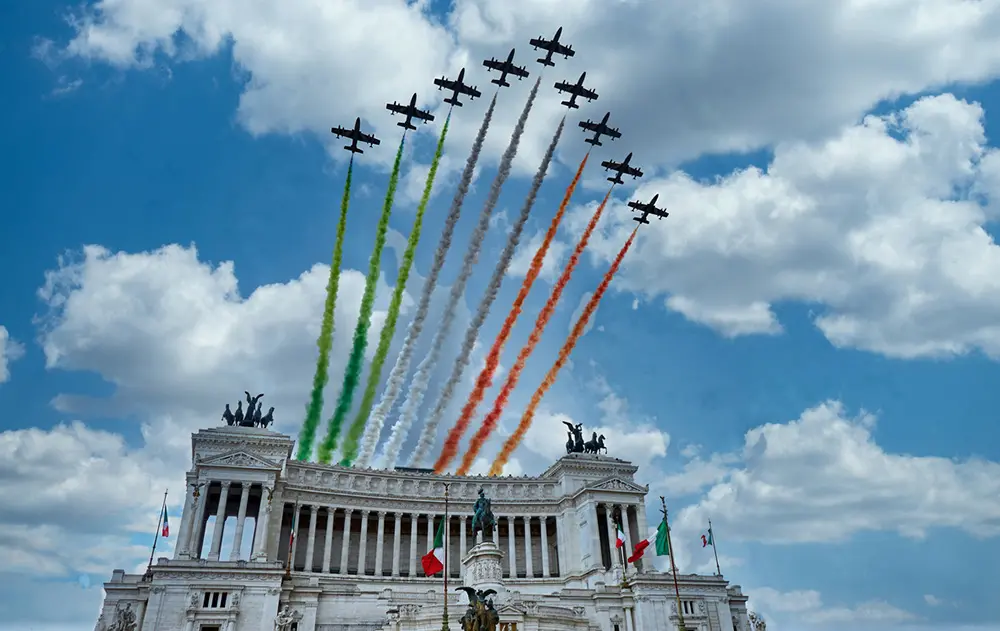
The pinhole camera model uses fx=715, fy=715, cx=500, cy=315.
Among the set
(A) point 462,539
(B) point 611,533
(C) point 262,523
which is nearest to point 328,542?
(C) point 262,523

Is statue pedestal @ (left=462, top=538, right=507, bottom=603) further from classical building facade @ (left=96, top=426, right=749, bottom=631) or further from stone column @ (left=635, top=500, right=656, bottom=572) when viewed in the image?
stone column @ (left=635, top=500, right=656, bottom=572)

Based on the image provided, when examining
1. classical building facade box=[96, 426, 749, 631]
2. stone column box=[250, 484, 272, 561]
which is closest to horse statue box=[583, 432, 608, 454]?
classical building facade box=[96, 426, 749, 631]

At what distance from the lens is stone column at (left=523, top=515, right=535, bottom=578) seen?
88775 millimetres

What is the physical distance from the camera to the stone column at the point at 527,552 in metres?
88.8

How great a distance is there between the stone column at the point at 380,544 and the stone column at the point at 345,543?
11.3 feet

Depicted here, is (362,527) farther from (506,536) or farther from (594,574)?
(594,574)

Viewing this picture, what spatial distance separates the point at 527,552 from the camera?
89250 mm

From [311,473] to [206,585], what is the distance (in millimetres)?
24365

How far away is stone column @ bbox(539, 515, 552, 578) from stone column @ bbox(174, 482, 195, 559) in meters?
41.4

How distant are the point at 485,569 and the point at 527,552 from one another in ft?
89.8

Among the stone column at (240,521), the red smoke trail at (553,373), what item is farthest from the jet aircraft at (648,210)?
the stone column at (240,521)

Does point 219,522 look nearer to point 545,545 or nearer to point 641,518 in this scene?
point 545,545

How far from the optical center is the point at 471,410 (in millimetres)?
99438

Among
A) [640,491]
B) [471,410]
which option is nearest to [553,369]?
[471,410]
